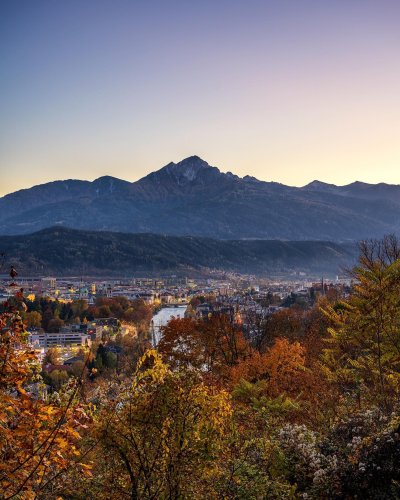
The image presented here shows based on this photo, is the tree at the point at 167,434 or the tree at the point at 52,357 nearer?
the tree at the point at 167,434

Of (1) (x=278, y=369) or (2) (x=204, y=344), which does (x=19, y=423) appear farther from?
(2) (x=204, y=344)

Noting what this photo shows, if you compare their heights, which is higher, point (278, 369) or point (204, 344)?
point (278, 369)

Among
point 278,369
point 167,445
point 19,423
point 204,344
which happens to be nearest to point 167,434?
point 167,445

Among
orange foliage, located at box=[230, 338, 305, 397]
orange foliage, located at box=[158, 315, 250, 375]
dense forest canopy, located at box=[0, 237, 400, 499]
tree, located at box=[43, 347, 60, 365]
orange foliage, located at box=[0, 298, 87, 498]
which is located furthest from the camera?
tree, located at box=[43, 347, 60, 365]

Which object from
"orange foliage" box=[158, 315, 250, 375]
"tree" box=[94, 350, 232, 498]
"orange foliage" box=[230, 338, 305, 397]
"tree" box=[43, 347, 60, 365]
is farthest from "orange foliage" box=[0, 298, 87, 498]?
"tree" box=[43, 347, 60, 365]

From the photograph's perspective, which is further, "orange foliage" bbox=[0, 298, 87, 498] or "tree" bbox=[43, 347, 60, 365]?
"tree" bbox=[43, 347, 60, 365]

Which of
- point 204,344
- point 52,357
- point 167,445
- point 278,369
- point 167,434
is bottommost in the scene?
point 52,357

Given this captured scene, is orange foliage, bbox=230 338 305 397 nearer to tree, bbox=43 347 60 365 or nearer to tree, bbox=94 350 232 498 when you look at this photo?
tree, bbox=94 350 232 498

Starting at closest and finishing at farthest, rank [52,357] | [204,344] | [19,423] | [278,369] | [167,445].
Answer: [19,423] < [167,445] < [278,369] < [204,344] < [52,357]

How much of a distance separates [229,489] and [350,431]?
3.10m

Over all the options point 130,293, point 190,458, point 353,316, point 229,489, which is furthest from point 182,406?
point 130,293

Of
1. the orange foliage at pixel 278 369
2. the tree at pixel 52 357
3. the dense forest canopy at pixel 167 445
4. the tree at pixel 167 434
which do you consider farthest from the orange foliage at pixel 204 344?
the tree at pixel 52 357

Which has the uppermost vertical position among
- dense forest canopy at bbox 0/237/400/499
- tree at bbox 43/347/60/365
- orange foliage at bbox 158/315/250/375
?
dense forest canopy at bbox 0/237/400/499

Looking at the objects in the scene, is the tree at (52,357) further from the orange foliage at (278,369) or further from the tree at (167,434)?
the tree at (167,434)
